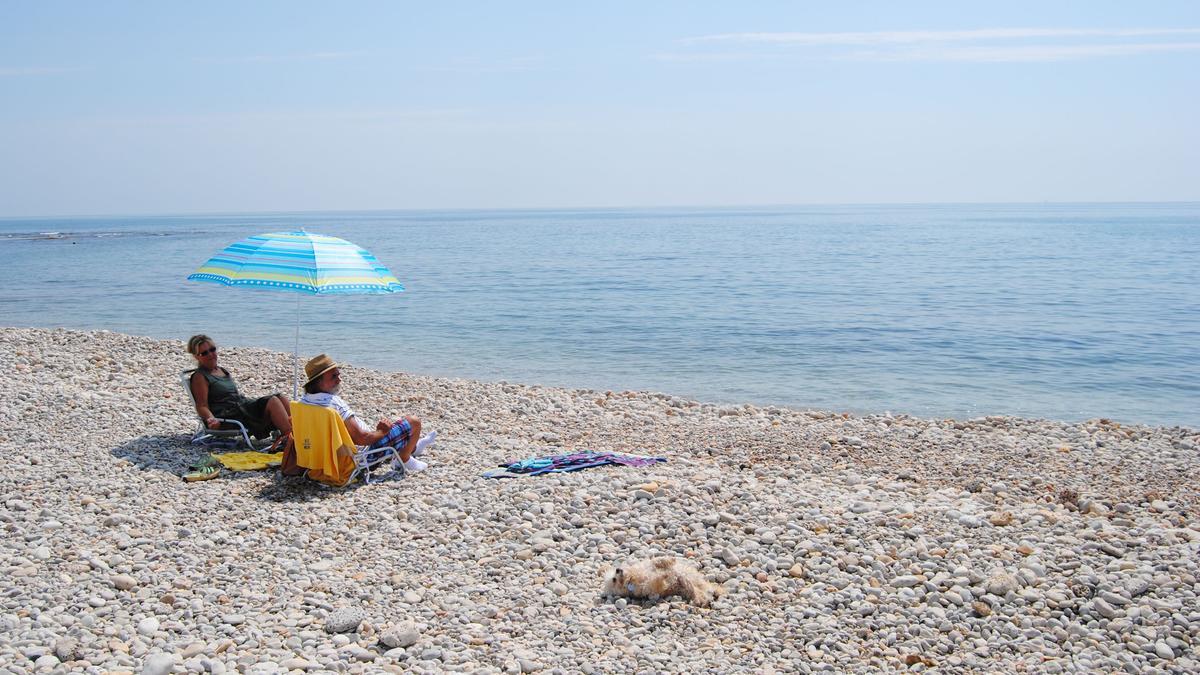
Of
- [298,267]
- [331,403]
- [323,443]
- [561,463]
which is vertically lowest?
[561,463]

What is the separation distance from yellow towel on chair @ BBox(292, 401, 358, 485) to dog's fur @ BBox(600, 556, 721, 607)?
2947mm

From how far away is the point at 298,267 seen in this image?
8.53 m

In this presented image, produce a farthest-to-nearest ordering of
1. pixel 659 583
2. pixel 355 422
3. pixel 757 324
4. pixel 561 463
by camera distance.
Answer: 1. pixel 757 324
2. pixel 561 463
3. pixel 355 422
4. pixel 659 583

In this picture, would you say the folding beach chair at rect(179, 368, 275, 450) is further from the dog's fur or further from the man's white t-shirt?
the dog's fur

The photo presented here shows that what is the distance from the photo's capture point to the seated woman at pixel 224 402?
9242mm

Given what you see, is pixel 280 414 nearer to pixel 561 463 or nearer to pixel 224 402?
pixel 224 402

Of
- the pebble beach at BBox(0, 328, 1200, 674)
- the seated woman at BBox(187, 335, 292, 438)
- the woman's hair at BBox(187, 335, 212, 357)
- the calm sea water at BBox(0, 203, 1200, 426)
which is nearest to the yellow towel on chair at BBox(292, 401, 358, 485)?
the pebble beach at BBox(0, 328, 1200, 674)

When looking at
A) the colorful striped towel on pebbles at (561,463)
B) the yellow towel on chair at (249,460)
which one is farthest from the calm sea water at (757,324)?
the yellow towel on chair at (249,460)

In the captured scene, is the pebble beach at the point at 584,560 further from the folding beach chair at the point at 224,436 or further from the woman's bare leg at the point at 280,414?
the woman's bare leg at the point at 280,414

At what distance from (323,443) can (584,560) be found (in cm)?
266

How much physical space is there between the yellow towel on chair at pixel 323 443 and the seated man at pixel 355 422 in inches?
3.3

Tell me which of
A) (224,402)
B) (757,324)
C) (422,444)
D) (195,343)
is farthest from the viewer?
(757,324)

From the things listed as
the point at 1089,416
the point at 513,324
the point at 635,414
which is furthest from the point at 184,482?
the point at 513,324

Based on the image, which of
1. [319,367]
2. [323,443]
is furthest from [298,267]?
[323,443]
